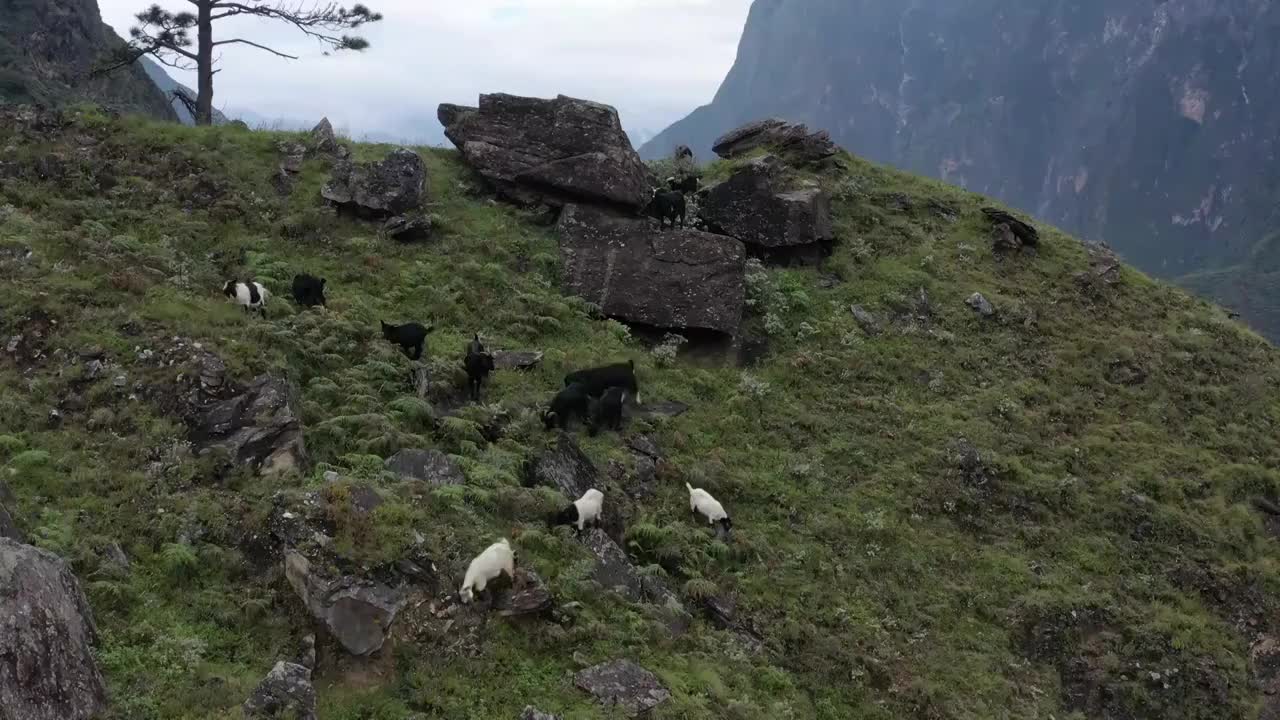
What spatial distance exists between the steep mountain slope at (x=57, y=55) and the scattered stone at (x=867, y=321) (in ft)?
117

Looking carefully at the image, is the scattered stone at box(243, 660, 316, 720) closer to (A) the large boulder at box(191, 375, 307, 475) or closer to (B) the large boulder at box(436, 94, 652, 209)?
(A) the large boulder at box(191, 375, 307, 475)

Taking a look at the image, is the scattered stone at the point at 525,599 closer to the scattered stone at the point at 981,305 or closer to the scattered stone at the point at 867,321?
the scattered stone at the point at 867,321

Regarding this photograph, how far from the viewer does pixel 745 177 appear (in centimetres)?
2564

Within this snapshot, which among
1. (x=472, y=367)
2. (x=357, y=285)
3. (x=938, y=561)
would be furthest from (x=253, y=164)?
(x=938, y=561)

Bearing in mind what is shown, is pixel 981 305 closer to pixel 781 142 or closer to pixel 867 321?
pixel 867 321

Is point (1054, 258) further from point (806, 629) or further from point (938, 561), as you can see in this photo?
point (806, 629)

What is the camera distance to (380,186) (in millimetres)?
23672

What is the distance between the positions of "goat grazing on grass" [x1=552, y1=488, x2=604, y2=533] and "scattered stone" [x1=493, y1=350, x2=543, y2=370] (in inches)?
224

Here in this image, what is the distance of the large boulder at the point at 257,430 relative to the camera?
12.6 metres

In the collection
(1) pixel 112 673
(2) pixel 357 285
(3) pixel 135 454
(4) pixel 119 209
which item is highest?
(4) pixel 119 209

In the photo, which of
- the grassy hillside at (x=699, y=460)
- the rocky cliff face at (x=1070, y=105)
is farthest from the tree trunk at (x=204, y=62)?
the rocky cliff face at (x=1070, y=105)

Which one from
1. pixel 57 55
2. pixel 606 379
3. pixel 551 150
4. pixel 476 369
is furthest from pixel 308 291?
pixel 57 55

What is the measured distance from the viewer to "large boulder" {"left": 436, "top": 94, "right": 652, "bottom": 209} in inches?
970

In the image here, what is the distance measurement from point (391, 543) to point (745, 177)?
1818 cm
